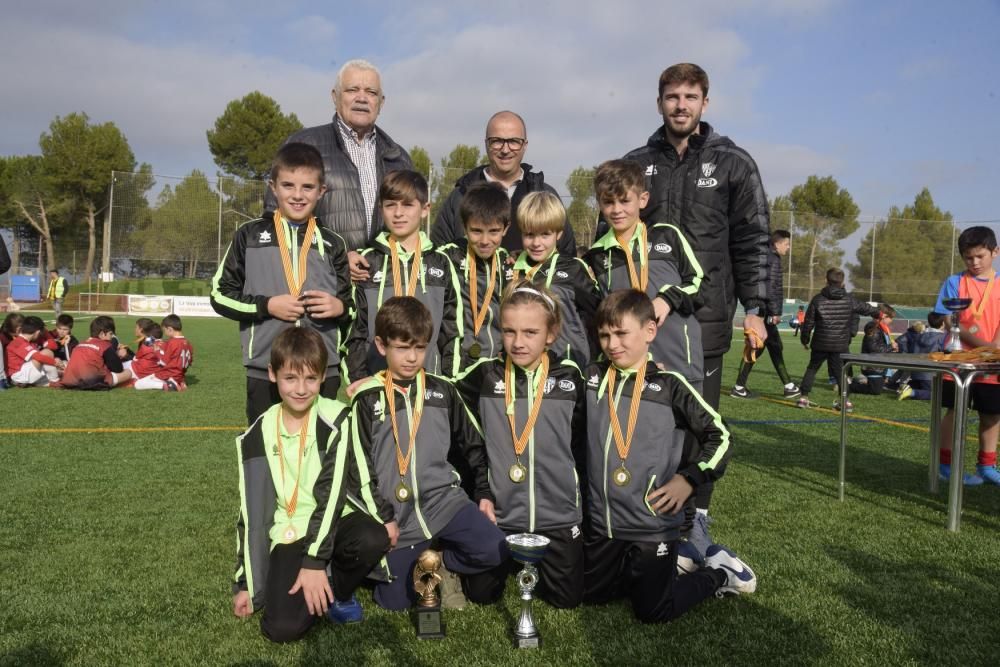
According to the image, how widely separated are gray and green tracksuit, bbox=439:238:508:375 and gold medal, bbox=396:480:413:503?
2.56ft

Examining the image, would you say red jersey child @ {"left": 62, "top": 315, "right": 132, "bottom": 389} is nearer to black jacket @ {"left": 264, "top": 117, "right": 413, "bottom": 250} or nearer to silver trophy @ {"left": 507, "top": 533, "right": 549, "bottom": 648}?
black jacket @ {"left": 264, "top": 117, "right": 413, "bottom": 250}

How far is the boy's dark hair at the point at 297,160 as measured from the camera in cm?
372

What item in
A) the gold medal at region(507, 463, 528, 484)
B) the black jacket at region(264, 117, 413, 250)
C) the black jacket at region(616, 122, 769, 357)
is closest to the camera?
the gold medal at region(507, 463, 528, 484)

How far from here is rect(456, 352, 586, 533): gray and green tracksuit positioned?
11.6 feet

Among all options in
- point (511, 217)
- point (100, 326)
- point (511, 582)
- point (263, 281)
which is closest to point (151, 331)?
point (100, 326)

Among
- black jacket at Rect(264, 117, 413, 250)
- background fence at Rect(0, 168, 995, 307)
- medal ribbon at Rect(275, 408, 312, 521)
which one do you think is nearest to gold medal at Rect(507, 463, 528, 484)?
medal ribbon at Rect(275, 408, 312, 521)

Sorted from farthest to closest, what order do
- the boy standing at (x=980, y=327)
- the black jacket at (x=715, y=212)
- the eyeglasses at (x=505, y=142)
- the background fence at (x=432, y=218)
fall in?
1. the background fence at (x=432, y=218)
2. the boy standing at (x=980, y=327)
3. the eyeglasses at (x=505, y=142)
4. the black jacket at (x=715, y=212)

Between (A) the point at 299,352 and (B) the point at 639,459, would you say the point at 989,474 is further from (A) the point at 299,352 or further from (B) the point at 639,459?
(A) the point at 299,352

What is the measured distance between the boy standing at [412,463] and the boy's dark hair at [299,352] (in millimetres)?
296

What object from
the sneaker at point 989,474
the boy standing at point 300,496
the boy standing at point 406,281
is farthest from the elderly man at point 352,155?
the sneaker at point 989,474

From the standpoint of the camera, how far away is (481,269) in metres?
4.20

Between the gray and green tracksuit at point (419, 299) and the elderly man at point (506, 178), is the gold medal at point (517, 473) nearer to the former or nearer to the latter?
the gray and green tracksuit at point (419, 299)

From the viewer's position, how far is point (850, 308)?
36.6ft

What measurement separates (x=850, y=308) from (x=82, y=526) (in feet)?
33.0
